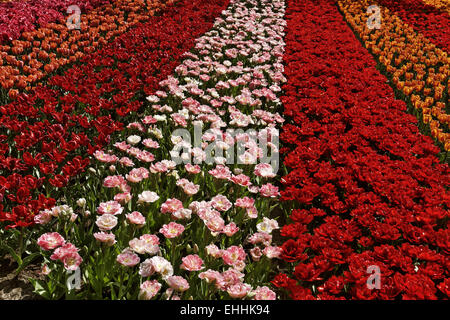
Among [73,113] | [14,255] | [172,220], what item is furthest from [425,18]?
[14,255]

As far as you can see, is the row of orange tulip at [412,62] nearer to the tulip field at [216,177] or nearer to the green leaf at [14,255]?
the tulip field at [216,177]

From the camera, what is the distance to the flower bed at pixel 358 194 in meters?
2.16

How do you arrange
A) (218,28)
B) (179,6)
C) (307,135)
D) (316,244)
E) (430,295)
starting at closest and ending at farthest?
(430,295)
(316,244)
(307,135)
(218,28)
(179,6)

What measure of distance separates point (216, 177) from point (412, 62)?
5670 mm

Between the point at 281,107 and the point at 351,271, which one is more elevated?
the point at 351,271

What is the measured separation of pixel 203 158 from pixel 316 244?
52.1 inches

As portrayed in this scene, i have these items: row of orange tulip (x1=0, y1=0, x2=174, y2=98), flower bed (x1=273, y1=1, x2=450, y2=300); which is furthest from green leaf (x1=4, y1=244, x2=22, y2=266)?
row of orange tulip (x1=0, y1=0, x2=174, y2=98)

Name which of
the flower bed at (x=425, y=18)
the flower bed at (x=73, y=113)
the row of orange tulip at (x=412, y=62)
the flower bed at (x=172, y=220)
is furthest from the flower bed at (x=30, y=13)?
the flower bed at (x=425, y=18)

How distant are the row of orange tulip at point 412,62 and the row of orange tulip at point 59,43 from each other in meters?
5.00

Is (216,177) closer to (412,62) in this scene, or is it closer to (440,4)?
(412,62)

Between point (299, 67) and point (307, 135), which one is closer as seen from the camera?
point (307, 135)

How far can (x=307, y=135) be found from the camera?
13.0 feet
